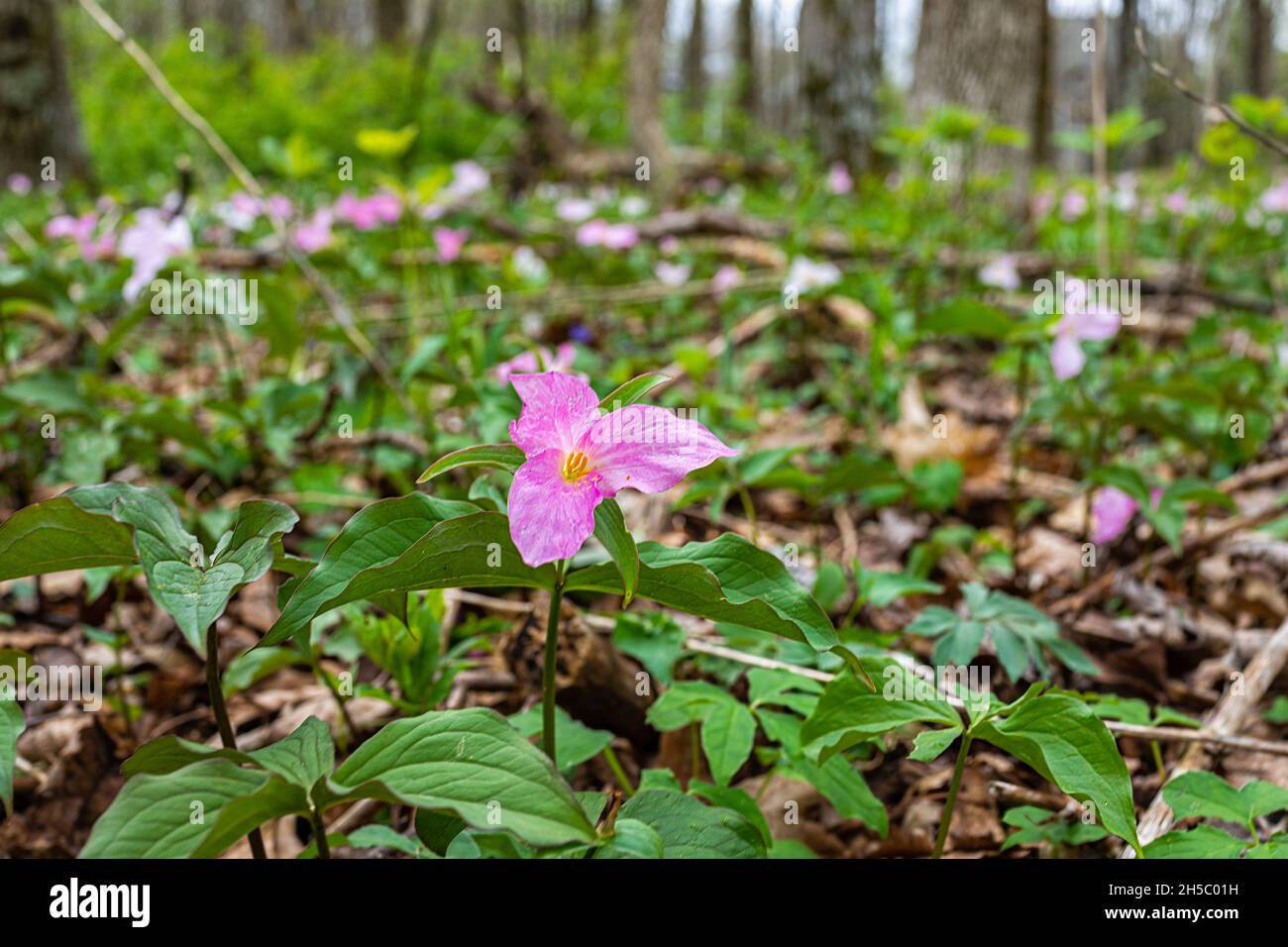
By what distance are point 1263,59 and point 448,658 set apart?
18533 millimetres

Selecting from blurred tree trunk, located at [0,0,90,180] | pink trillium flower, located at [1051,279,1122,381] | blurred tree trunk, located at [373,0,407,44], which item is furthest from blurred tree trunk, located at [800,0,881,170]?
blurred tree trunk, located at [373,0,407,44]

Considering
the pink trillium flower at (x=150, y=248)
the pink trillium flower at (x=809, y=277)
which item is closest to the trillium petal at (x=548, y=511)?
the pink trillium flower at (x=150, y=248)

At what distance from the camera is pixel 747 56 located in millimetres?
16000

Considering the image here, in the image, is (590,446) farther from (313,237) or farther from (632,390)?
(313,237)

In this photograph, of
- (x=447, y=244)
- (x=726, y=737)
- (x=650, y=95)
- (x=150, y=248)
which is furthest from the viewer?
(x=650, y=95)

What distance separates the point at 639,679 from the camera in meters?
1.58

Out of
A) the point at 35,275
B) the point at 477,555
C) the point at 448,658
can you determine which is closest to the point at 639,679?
the point at 448,658

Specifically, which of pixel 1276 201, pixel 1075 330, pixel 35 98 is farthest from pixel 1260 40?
pixel 1075 330

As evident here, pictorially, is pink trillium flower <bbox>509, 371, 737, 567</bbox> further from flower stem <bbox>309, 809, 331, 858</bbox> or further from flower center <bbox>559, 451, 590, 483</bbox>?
flower stem <bbox>309, 809, 331, 858</bbox>

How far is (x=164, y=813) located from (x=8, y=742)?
0.54ft

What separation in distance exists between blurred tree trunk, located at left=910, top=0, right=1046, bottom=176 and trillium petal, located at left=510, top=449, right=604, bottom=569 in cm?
558

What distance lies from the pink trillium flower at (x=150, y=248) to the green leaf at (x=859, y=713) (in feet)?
6.99
